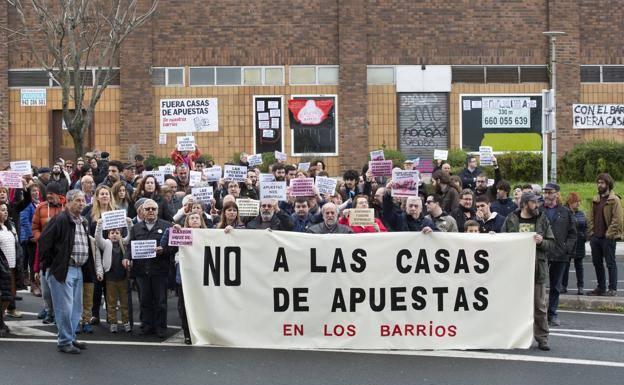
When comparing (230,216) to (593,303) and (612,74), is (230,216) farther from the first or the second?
(612,74)

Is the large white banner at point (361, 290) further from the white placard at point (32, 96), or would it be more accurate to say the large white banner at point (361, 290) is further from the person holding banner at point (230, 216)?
the white placard at point (32, 96)

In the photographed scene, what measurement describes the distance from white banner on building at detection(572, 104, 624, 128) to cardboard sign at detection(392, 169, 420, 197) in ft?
62.6

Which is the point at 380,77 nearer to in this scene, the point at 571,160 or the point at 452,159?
the point at 452,159

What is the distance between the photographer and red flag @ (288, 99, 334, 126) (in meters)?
31.2

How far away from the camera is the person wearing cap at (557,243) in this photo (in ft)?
45.0

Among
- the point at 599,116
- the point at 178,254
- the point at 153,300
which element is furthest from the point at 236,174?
the point at 599,116

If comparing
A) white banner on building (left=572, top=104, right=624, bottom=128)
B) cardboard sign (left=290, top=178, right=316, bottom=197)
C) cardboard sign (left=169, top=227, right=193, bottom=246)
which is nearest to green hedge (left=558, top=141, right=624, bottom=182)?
white banner on building (left=572, top=104, right=624, bottom=128)

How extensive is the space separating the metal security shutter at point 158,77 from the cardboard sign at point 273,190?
17.3m

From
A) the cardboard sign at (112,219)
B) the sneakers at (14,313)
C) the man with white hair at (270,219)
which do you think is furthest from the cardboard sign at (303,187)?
the sneakers at (14,313)

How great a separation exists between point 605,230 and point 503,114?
1549 cm

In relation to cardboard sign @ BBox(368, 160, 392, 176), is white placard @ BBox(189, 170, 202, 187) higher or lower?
lower

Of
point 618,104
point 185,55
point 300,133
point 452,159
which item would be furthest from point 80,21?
point 618,104

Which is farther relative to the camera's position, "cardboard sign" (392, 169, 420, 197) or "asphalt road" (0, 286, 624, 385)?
"cardboard sign" (392, 169, 420, 197)

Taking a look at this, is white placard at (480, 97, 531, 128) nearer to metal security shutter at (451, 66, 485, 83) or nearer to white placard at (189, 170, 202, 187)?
metal security shutter at (451, 66, 485, 83)
